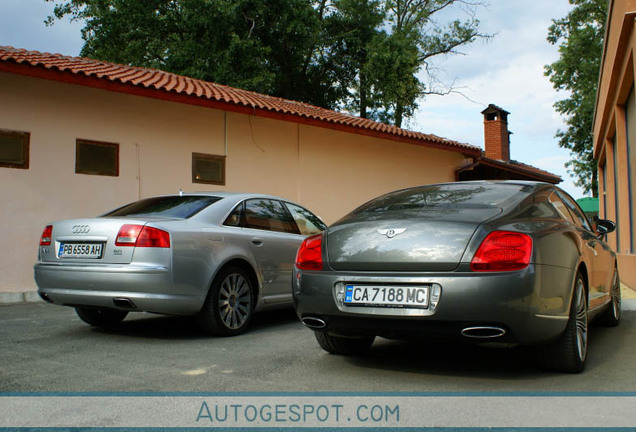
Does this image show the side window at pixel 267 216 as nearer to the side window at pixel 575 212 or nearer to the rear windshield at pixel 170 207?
the rear windshield at pixel 170 207

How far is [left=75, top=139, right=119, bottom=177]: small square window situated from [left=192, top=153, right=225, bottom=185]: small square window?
1.59m

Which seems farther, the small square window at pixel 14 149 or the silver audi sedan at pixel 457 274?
the small square window at pixel 14 149

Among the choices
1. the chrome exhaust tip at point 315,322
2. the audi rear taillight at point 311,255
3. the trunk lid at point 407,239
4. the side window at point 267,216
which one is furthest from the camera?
the side window at point 267,216

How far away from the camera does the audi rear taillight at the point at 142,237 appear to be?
194 inches

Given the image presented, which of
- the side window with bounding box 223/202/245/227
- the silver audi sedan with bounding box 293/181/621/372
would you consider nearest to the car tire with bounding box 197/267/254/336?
the side window with bounding box 223/202/245/227

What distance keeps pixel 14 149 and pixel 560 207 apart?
758cm

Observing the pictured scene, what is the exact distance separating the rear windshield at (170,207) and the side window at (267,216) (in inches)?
15.1

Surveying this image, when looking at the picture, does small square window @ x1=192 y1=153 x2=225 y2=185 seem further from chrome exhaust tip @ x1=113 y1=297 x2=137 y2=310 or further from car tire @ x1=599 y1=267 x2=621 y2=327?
car tire @ x1=599 y1=267 x2=621 y2=327

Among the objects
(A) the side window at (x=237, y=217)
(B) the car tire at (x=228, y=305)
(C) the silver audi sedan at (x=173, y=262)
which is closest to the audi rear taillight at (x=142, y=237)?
(C) the silver audi sedan at (x=173, y=262)

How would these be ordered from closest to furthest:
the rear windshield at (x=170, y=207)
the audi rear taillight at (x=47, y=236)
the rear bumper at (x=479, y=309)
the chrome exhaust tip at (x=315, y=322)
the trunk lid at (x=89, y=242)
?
the rear bumper at (x=479, y=309) < the chrome exhaust tip at (x=315, y=322) < the trunk lid at (x=89, y=242) < the audi rear taillight at (x=47, y=236) < the rear windshield at (x=170, y=207)

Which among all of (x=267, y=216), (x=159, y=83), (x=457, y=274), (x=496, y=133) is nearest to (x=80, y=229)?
(x=267, y=216)

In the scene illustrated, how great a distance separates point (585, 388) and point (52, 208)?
799 centimetres

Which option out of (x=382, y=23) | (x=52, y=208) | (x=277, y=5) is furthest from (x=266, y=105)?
(x=382, y=23)

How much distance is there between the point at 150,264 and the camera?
4883 mm
